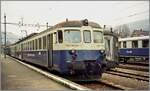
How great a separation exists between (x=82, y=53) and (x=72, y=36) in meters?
0.96

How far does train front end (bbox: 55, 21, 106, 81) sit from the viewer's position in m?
15.7

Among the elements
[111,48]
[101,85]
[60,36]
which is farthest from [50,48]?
[111,48]

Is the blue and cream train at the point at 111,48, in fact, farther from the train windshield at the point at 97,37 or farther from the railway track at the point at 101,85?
the railway track at the point at 101,85

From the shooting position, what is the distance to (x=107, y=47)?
23.7 m

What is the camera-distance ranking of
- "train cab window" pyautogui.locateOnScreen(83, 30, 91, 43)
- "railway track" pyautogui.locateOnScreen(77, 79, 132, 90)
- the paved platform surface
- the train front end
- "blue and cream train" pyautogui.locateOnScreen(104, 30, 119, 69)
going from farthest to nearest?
"blue and cream train" pyautogui.locateOnScreen(104, 30, 119, 69)
"train cab window" pyautogui.locateOnScreen(83, 30, 91, 43)
the train front end
"railway track" pyautogui.locateOnScreen(77, 79, 132, 90)
the paved platform surface

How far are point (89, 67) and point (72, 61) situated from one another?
2.91 feet


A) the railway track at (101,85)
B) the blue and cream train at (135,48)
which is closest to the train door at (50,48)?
the railway track at (101,85)

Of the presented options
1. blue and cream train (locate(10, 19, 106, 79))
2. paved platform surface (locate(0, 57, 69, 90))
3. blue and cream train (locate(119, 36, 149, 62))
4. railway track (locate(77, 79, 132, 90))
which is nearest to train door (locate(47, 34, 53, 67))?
blue and cream train (locate(10, 19, 106, 79))

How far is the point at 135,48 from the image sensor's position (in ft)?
113

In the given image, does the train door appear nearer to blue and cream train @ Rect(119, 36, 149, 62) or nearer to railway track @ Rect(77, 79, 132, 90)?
railway track @ Rect(77, 79, 132, 90)

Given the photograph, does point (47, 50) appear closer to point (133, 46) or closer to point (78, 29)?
point (78, 29)

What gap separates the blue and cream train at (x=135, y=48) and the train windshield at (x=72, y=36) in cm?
1736

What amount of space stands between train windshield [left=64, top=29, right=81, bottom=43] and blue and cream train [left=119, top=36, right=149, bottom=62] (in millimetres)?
17364

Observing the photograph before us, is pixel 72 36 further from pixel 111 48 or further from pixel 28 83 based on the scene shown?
pixel 111 48
